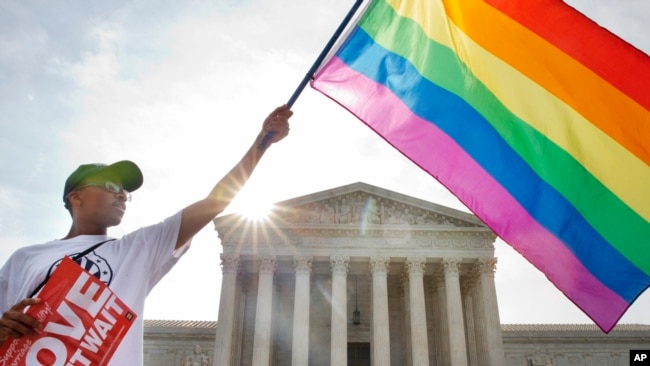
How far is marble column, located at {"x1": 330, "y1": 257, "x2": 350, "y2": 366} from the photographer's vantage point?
87.5ft

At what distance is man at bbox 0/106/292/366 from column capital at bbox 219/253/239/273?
26.8 meters

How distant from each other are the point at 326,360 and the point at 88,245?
29264 millimetres

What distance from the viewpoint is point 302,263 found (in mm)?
29078

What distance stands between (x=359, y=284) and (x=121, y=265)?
30.7 metres

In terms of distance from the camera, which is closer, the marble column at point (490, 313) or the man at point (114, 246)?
the man at point (114, 246)

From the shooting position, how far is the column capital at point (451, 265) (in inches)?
1150

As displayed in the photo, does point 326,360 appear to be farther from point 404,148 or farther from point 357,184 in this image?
point 404,148

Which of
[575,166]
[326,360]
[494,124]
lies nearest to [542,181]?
[575,166]

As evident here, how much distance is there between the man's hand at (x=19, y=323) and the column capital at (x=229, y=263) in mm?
27572

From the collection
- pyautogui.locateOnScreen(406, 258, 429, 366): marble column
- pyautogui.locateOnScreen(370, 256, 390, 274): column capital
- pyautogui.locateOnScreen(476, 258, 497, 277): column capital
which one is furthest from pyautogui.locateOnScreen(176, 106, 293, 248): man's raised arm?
pyautogui.locateOnScreen(476, 258, 497, 277): column capital

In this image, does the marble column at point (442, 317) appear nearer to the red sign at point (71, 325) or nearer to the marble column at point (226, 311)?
the marble column at point (226, 311)

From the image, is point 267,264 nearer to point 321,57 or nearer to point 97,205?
point 321,57

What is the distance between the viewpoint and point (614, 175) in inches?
186

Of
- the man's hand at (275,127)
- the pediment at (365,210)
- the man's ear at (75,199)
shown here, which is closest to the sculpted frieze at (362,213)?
the pediment at (365,210)
